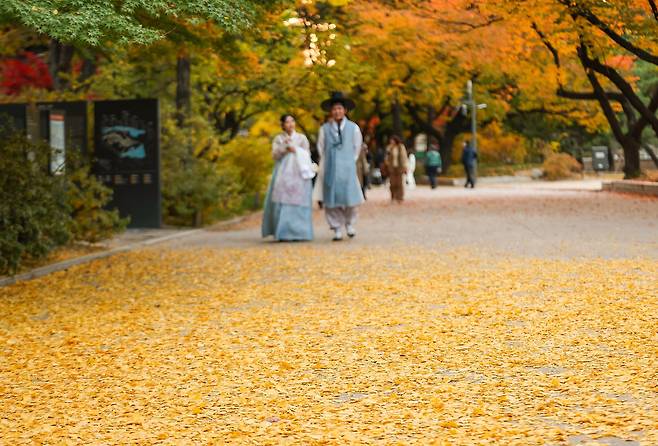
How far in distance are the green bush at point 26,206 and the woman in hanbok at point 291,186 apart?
13.7 ft

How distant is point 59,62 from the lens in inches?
965

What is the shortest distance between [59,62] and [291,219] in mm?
8447

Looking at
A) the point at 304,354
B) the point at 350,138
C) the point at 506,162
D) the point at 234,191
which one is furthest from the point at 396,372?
the point at 506,162

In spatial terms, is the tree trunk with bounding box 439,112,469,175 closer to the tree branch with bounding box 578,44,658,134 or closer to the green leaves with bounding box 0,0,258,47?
the tree branch with bounding box 578,44,658,134

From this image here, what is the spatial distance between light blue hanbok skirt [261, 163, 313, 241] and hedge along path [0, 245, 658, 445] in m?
5.08

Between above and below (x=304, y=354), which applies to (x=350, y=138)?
above

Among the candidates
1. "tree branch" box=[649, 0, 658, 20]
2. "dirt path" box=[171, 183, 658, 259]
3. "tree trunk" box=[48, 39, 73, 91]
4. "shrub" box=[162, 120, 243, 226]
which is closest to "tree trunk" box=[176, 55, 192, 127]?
"shrub" box=[162, 120, 243, 226]

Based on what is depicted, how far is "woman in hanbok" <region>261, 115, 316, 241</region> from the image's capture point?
18.4 meters

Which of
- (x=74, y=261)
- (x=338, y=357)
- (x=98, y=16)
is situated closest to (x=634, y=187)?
(x=74, y=261)

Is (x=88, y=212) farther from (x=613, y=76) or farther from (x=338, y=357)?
(x=613, y=76)

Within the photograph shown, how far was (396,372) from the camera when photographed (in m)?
7.07

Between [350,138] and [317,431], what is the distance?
13206 mm

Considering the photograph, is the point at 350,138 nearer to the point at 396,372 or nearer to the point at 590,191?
the point at 396,372

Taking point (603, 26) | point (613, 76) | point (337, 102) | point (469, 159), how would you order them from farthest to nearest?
point (469, 159), point (613, 76), point (603, 26), point (337, 102)
